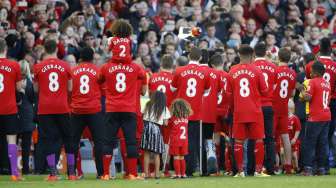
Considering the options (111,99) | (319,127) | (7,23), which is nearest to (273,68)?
(319,127)

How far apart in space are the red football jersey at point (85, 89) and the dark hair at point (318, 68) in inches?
157

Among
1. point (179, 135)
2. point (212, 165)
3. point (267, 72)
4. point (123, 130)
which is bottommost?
point (212, 165)

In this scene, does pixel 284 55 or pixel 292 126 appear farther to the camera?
pixel 292 126

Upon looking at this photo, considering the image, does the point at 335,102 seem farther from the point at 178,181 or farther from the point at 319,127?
the point at 178,181

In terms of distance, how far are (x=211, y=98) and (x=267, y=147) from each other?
1407 millimetres

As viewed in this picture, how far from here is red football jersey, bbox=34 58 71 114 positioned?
74.4 feet

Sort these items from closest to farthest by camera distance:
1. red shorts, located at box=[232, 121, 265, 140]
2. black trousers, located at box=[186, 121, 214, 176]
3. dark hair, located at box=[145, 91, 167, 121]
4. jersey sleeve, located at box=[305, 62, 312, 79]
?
1. red shorts, located at box=[232, 121, 265, 140]
2. dark hair, located at box=[145, 91, 167, 121]
3. black trousers, located at box=[186, 121, 214, 176]
4. jersey sleeve, located at box=[305, 62, 312, 79]

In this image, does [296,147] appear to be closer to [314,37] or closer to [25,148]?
[25,148]

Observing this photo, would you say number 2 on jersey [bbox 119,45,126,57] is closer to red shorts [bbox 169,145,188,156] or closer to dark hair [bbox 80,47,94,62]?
dark hair [bbox 80,47,94,62]

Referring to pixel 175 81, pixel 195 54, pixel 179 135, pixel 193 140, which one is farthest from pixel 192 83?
pixel 179 135

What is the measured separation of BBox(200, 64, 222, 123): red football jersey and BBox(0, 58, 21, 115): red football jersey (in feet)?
11.4

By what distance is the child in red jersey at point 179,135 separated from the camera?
23.3m

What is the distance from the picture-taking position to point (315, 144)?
24.2m

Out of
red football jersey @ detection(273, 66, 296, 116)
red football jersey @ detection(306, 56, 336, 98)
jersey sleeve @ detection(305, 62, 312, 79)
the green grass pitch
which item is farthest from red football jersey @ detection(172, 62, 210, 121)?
red football jersey @ detection(306, 56, 336, 98)
